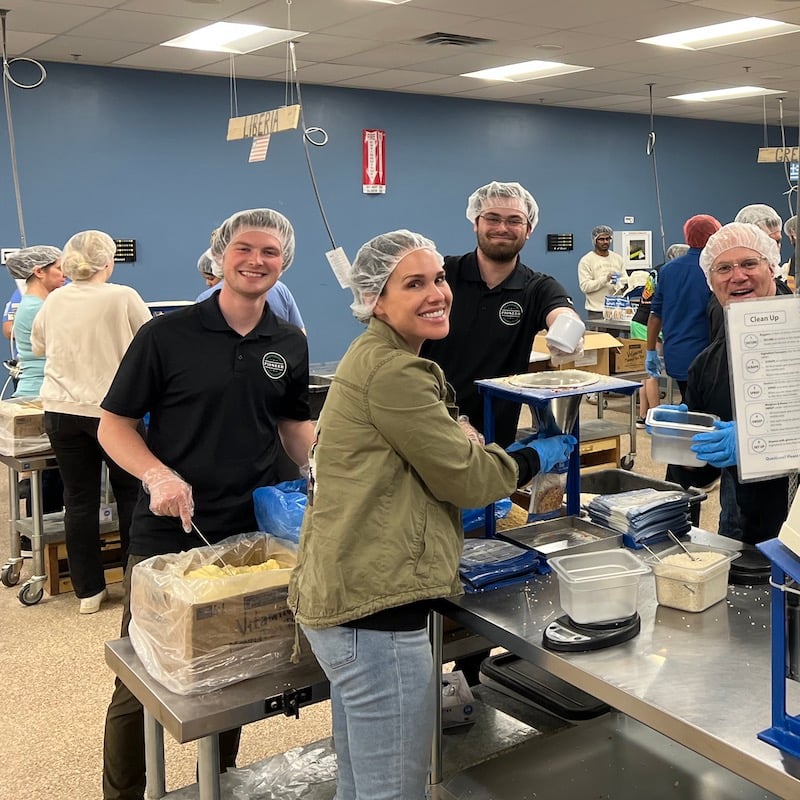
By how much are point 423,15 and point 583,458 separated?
2747 mm

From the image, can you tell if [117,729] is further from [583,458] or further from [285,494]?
[583,458]

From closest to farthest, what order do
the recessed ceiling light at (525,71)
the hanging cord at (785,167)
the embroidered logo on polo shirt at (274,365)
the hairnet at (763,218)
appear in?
1. the embroidered logo on polo shirt at (274,365)
2. the hairnet at (763,218)
3. the recessed ceiling light at (525,71)
4. the hanging cord at (785,167)

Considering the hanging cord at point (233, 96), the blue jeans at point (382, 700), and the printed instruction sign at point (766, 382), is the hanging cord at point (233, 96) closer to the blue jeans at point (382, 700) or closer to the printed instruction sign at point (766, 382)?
the blue jeans at point (382, 700)

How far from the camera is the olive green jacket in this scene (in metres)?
1.60

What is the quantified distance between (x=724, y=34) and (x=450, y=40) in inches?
72.8

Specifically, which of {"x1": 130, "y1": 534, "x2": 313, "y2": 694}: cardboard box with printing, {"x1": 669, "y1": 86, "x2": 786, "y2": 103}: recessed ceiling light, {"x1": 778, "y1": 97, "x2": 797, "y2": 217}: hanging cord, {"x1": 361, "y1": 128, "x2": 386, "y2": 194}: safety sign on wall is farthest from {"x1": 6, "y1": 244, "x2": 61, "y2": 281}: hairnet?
{"x1": 778, "y1": 97, "x2": 797, "y2": 217}: hanging cord

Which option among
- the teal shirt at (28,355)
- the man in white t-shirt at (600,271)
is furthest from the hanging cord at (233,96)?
the man in white t-shirt at (600,271)

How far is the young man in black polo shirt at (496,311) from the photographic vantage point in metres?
2.75

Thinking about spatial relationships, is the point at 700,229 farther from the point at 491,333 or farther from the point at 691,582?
the point at 691,582

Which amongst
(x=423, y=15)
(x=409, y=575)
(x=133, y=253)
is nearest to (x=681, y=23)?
(x=423, y=15)

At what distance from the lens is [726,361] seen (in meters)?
2.33

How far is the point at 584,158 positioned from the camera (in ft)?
32.7

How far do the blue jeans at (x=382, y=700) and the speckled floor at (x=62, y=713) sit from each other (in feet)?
4.17

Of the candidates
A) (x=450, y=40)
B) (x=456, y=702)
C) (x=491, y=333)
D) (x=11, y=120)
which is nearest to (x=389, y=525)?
(x=456, y=702)
